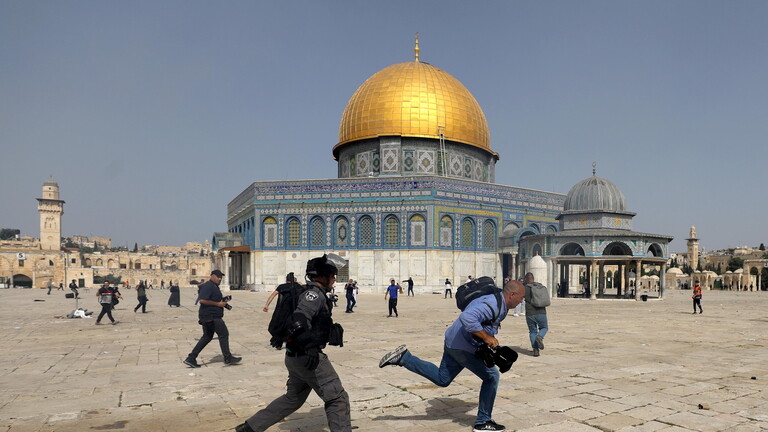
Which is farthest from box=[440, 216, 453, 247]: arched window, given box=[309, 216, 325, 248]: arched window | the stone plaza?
the stone plaza

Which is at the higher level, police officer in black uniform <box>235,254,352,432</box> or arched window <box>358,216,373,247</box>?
arched window <box>358,216,373,247</box>

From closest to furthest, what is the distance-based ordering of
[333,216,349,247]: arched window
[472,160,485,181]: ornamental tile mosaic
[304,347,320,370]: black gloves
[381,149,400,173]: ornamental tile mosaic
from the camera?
[304,347,320,370]: black gloves < [333,216,349,247]: arched window < [381,149,400,173]: ornamental tile mosaic < [472,160,485,181]: ornamental tile mosaic

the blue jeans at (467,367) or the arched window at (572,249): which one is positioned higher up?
the arched window at (572,249)

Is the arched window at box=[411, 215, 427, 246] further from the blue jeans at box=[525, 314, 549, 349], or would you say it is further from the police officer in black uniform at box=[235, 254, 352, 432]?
the police officer in black uniform at box=[235, 254, 352, 432]

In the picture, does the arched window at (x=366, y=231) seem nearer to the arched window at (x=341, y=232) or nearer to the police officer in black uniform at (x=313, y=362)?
the arched window at (x=341, y=232)

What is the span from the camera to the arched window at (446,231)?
3859 cm

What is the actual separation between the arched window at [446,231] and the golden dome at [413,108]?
7894mm

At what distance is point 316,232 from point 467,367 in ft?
116

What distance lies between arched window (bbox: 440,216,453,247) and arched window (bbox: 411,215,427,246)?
134cm

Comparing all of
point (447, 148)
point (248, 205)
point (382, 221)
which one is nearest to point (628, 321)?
point (382, 221)

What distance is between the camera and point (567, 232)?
32094 millimetres

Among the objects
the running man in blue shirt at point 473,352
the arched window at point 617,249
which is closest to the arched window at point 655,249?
the arched window at point 617,249

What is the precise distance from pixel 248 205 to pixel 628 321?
106 feet

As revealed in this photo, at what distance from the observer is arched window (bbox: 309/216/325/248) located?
131ft
